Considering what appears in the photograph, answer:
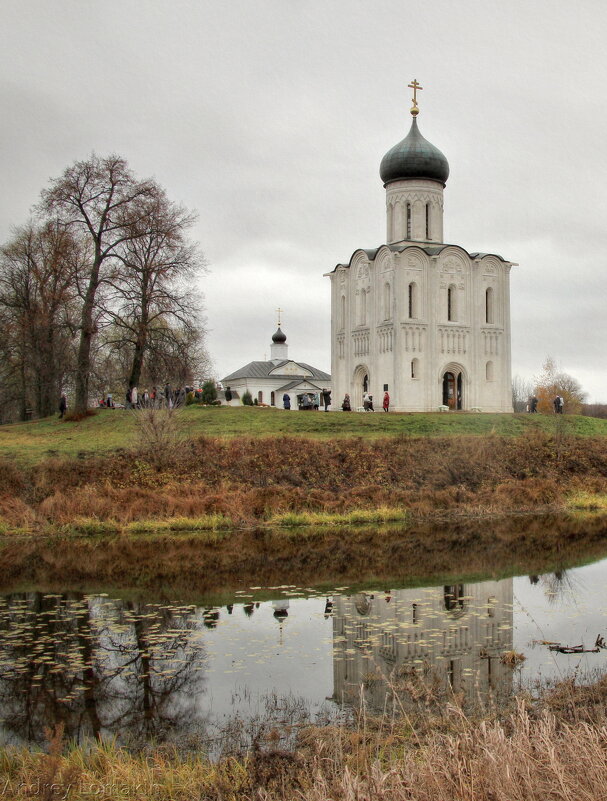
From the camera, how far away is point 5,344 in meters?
35.4

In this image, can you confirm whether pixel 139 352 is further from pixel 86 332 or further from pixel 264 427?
pixel 264 427

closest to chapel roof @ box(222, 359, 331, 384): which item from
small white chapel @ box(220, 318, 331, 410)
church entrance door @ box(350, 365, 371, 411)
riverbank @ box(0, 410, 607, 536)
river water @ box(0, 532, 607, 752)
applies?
small white chapel @ box(220, 318, 331, 410)

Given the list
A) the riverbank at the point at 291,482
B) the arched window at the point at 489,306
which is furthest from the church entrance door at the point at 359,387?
the riverbank at the point at 291,482

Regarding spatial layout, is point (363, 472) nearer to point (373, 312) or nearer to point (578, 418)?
point (578, 418)

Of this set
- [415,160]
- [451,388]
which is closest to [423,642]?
[451,388]

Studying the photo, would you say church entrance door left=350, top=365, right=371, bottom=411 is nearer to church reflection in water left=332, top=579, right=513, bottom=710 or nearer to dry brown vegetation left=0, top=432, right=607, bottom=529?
dry brown vegetation left=0, top=432, right=607, bottom=529

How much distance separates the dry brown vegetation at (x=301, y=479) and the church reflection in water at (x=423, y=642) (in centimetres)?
902

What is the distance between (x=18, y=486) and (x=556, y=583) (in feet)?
46.6

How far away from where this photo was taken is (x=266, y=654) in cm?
982

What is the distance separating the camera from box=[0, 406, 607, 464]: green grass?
2738 centimetres

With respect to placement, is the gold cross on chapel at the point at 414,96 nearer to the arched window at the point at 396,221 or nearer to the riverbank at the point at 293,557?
the arched window at the point at 396,221

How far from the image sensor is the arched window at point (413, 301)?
136ft

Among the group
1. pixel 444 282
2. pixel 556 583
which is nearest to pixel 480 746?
pixel 556 583

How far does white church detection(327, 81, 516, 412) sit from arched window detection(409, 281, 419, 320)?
0.16ft
